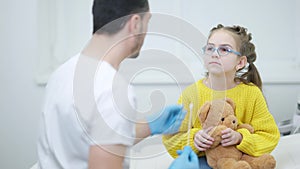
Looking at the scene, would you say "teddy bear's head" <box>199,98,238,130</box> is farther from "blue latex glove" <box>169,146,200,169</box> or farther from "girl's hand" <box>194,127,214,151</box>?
"blue latex glove" <box>169,146,200,169</box>

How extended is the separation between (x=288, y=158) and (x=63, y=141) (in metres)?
1.08

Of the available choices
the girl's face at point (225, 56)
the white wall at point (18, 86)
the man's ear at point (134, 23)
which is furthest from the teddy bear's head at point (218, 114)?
the white wall at point (18, 86)

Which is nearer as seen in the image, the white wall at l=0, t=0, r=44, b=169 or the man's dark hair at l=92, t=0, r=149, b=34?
the man's dark hair at l=92, t=0, r=149, b=34

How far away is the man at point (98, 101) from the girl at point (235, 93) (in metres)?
0.44

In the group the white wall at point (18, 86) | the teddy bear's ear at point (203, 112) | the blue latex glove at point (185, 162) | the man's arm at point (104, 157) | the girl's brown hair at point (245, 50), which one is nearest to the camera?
the man's arm at point (104, 157)

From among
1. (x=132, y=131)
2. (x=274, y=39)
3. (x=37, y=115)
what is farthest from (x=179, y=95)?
(x=274, y=39)

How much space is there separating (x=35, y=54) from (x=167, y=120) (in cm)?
140

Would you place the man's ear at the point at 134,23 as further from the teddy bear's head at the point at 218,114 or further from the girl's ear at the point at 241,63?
the girl's ear at the point at 241,63

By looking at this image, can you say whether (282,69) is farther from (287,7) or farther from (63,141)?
(63,141)

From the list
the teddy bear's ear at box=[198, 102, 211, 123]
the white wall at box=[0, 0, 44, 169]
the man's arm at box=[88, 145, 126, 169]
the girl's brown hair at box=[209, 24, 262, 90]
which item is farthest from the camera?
the white wall at box=[0, 0, 44, 169]

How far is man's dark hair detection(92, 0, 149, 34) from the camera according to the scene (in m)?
0.86

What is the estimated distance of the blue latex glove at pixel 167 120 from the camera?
984mm

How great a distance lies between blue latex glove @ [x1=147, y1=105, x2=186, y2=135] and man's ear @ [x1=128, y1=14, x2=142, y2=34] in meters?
0.24

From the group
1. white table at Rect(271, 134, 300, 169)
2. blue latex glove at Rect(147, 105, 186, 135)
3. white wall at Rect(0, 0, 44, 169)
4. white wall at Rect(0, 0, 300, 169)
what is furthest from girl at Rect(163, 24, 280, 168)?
white wall at Rect(0, 0, 44, 169)
